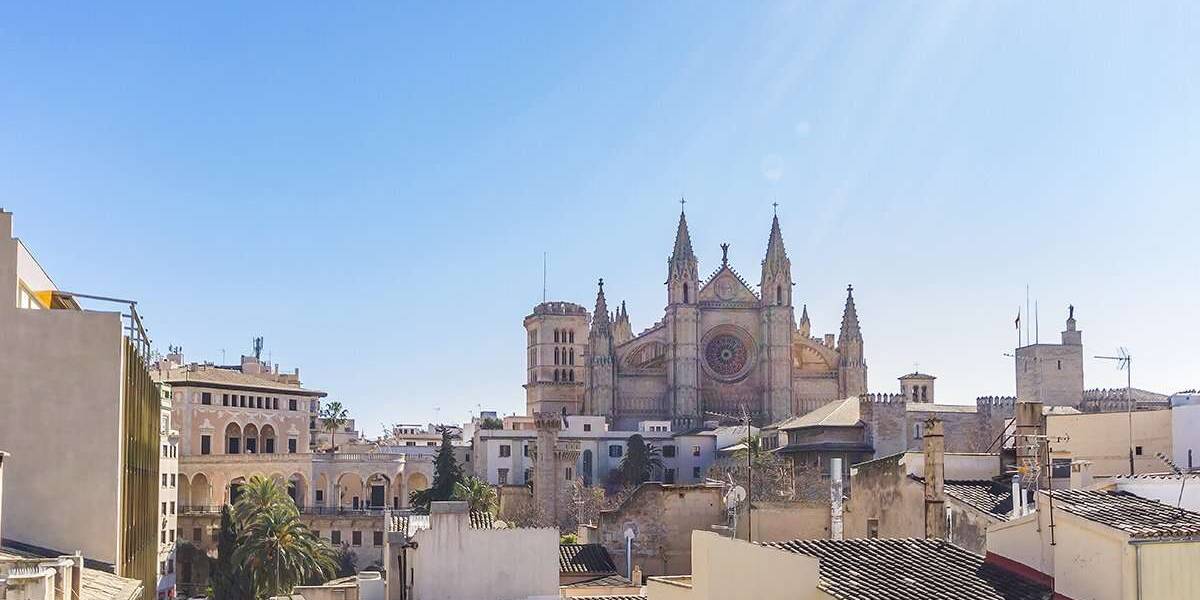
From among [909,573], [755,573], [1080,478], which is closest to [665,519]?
[1080,478]

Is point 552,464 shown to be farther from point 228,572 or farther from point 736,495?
point 736,495

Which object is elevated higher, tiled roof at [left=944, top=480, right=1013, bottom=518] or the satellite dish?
tiled roof at [left=944, top=480, right=1013, bottom=518]

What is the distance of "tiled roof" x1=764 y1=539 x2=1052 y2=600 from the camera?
1457 cm

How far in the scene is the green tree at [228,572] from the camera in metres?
53.8

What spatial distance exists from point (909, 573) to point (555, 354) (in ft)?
375

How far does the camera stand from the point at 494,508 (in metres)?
81.4

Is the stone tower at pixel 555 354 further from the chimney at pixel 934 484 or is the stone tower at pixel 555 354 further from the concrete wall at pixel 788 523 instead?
the chimney at pixel 934 484

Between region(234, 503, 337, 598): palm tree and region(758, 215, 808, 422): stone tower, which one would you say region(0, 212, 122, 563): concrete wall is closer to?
region(234, 503, 337, 598): palm tree

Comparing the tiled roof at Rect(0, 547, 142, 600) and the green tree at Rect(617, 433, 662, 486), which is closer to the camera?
the tiled roof at Rect(0, 547, 142, 600)

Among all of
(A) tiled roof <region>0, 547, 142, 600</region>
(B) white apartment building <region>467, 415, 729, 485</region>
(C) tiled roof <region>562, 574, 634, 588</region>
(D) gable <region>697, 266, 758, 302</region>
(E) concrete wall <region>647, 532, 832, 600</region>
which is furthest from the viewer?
(D) gable <region>697, 266, 758, 302</region>

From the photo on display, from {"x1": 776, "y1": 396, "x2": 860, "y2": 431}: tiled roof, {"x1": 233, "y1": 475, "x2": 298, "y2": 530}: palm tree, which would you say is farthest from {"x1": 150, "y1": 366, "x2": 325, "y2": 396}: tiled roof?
{"x1": 776, "y1": 396, "x2": 860, "y2": 431}: tiled roof

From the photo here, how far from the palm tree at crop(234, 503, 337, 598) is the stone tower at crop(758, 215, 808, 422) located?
59.7 m

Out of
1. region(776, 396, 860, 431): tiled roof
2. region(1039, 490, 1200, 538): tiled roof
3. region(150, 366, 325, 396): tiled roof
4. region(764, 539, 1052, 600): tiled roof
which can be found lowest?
region(764, 539, 1052, 600): tiled roof

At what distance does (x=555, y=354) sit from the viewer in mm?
129500
